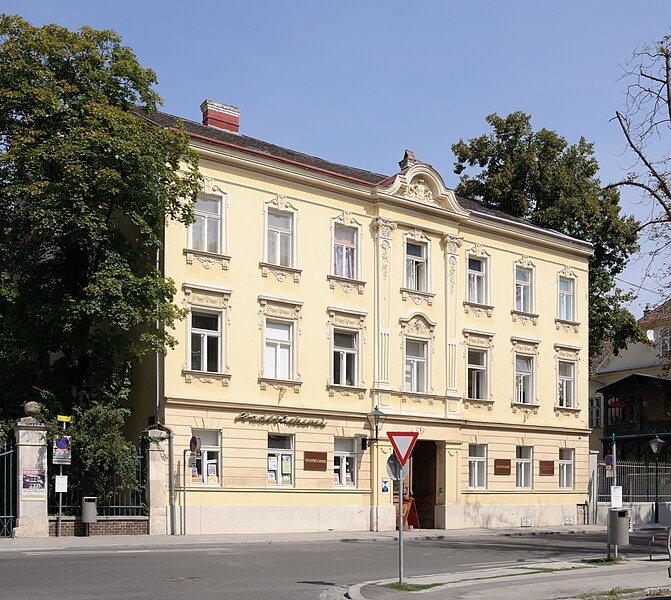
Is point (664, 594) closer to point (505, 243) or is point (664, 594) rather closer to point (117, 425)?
point (117, 425)

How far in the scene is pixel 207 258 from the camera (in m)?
30.9

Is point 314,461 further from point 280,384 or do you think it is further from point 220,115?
point 220,115

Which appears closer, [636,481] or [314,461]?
[314,461]

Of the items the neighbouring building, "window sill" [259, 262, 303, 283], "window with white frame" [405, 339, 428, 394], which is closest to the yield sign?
"window sill" [259, 262, 303, 283]

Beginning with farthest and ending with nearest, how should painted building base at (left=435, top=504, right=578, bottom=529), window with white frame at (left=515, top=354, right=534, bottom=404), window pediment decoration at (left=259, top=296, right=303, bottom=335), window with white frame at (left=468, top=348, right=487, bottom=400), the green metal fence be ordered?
window with white frame at (left=515, top=354, right=534, bottom=404) → window with white frame at (left=468, top=348, right=487, bottom=400) → painted building base at (left=435, top=504, right=578, bottom=529) → window pediment decoration at (left=259, top=296, right=303, bottom=335) → the green metal fence

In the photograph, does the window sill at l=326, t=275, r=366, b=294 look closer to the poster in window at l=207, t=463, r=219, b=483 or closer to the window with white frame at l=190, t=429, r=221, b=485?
the window with white frame at l=190, t=429, r=221, b=485

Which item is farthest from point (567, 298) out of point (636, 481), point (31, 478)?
point (31, 478)

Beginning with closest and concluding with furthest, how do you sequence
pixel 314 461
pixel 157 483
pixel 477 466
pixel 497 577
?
1. pixel 497 577
2. pixel 157 483
3. pixel 314 461
4. pixel 477 466

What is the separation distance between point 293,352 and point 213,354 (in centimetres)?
286

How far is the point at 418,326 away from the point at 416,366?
4.58 feet

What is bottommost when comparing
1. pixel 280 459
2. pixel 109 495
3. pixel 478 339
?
pixel 109 495

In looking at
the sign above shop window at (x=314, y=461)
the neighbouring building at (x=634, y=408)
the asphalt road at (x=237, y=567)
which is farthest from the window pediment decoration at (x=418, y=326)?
the neighbouring building at (x=634, y=408)

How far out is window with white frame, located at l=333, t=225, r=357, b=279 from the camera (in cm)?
3450

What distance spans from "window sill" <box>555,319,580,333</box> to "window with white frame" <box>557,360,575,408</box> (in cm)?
131
